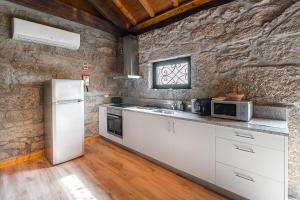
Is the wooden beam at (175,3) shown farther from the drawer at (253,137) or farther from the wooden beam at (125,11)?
the drawer at (253,137)

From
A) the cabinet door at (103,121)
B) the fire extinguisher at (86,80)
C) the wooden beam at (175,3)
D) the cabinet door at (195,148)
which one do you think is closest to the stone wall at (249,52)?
the wooden beam at (175,3)

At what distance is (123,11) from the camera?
3.18 meters

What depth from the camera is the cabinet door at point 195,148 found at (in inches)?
69.0

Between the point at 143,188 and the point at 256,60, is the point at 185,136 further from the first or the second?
the point at 256,60

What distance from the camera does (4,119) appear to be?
2.33 metres

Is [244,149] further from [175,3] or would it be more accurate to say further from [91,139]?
[91,139]

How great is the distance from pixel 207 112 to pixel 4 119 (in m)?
3.00

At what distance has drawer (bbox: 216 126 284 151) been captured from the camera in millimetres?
1337

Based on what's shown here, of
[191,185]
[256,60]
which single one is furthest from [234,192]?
[256,60]

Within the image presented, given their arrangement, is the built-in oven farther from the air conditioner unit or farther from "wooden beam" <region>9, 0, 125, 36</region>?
"wooden beam" <region>9, 0, 125, 36</region>

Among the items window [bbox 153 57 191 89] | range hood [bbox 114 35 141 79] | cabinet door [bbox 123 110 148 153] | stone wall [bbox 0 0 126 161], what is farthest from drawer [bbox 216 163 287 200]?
stone wall [bbox 0 0 126 161]

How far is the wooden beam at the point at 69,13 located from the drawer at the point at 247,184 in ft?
11.0

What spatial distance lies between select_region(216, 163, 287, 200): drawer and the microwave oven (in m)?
0.56

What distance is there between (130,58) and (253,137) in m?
2.70
